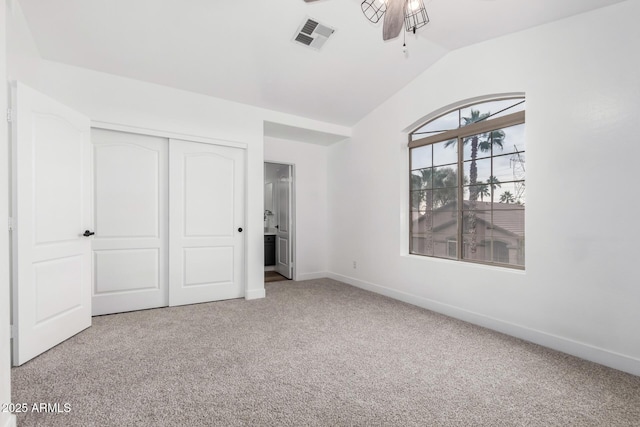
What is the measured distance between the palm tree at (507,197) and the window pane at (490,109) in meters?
0.85

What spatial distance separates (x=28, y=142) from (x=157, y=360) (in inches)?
81.7

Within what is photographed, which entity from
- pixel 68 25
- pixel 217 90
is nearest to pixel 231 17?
pixel 217 90

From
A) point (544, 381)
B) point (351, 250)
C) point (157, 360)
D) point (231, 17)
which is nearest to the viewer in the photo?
point (544, 381)

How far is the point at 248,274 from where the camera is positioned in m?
4.14

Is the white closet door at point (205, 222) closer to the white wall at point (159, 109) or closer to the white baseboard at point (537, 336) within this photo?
the white wall at point (159, 109)

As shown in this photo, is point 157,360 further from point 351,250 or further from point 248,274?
point 351,250

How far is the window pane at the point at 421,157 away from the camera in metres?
4.06

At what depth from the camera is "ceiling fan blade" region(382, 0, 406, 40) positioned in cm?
189

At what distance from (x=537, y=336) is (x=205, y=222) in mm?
3880

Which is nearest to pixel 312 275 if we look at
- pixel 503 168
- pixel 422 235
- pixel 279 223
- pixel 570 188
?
pixel 279 223

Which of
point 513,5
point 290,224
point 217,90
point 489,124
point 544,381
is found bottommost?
point 544,381

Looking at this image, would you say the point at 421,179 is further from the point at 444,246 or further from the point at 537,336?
the point at 537,336

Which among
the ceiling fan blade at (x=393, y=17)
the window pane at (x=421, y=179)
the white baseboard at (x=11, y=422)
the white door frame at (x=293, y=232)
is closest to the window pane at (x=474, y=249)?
the window pane at (x=421, y=179)

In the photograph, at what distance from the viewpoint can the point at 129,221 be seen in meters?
3.53
